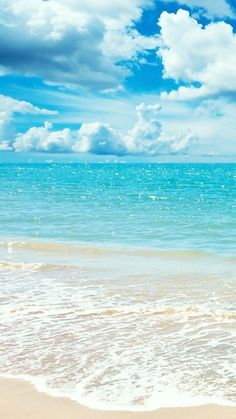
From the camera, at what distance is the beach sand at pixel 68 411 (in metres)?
6.45

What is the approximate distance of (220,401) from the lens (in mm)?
6848

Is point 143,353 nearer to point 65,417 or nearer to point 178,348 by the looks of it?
point 178,348

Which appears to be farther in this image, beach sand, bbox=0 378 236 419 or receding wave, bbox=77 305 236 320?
receding wave, bbox=77 305 236 320

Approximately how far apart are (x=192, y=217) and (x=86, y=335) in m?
26.0

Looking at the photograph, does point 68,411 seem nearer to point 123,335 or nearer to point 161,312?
point 123,335

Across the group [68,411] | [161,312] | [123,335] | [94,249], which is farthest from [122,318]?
[94,249]

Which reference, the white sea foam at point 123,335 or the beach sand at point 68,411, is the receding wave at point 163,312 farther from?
the beach sand at point 68,411

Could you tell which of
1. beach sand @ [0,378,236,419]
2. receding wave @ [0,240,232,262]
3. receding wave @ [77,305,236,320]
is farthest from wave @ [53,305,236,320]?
receding wave @ [0,240,232,262]

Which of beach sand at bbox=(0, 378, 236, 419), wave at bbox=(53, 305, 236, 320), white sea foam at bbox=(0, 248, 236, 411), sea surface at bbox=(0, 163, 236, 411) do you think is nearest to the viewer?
beach sand at bbox=(0, 378, 236, 419)

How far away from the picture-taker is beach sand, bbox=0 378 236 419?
21.2 feet

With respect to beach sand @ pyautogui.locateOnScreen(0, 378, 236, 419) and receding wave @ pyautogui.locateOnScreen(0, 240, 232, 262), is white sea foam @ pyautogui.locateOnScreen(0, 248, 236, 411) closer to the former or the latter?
beach sand @ pyautogui.locateOnScreen(0, 378, 236, 419)

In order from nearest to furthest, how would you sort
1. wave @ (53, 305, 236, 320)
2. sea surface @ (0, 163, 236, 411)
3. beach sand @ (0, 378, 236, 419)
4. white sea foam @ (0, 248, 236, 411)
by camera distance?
1. beach sand @ (0, 378, 236, 419)
2. white sea foam @ (0, 248, 236, 411)
3. sea surface @ (0, 163, 236, 411)
4. wave @ (53, 305, 236, 320)

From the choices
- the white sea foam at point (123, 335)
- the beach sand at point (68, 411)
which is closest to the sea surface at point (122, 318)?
the white sea foam at point (123, 335)

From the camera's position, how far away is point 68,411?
6621mm
